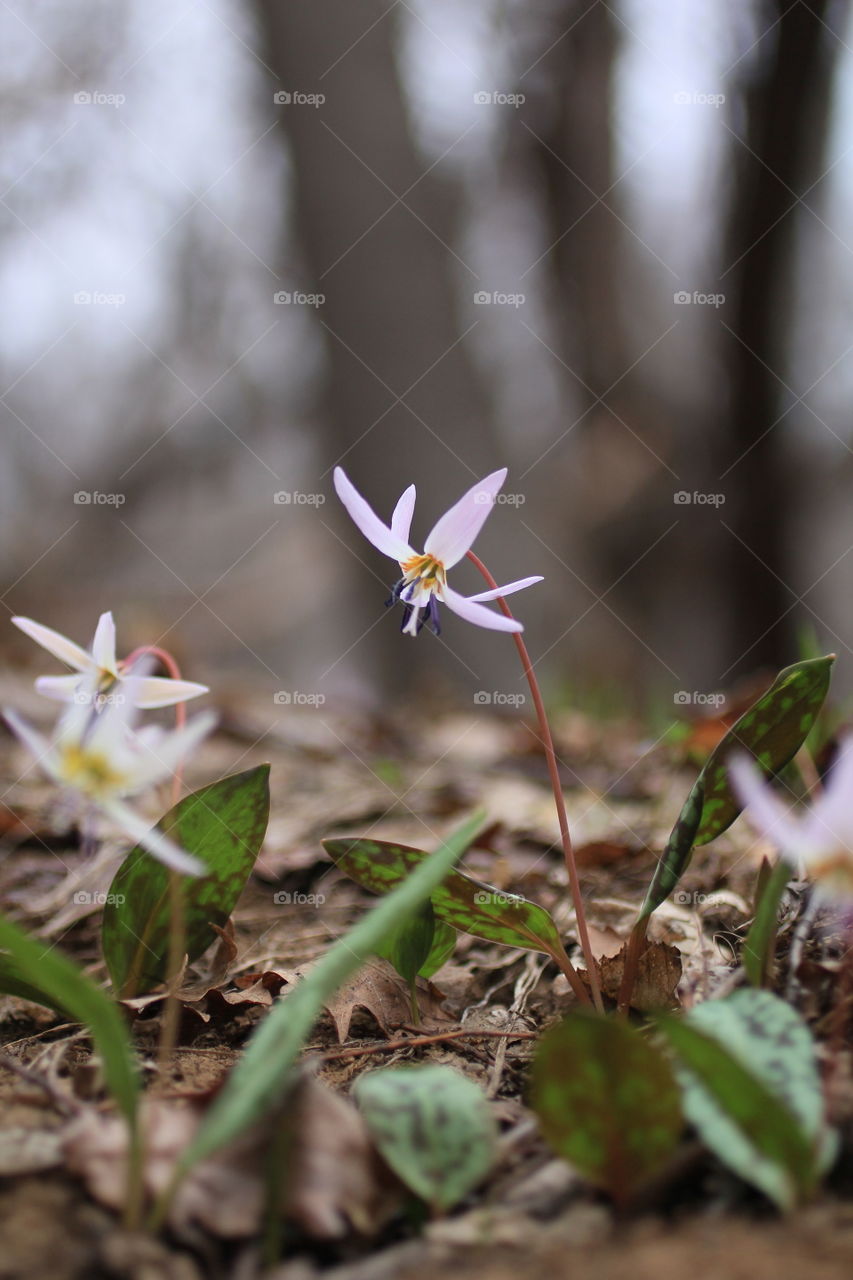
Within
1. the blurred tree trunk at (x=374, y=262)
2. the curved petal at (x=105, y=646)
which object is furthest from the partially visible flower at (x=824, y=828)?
the blurred tree trunk at (x=374, y=262)

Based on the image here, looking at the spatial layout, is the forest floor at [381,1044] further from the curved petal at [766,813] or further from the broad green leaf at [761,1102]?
the curved petal at [766,813]

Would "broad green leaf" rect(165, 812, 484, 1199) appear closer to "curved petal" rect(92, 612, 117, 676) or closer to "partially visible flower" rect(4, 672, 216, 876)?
"partially visible flower" rect(4, 672, 216, 876)

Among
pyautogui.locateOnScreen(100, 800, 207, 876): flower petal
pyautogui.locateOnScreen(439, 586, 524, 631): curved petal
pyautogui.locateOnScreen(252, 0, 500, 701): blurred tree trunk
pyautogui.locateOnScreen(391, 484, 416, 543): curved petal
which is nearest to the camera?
pyautogui.locateOnScreen(100, 800, 207, 876): flower petal

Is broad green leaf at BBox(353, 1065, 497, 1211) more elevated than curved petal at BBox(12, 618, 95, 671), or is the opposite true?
curved petal at BBox(12, 618, 95, 671)

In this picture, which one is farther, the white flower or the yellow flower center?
the yellow flower center

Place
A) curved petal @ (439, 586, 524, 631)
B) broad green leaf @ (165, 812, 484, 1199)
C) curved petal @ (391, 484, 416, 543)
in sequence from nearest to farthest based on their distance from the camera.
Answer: broad green leaf @ (165, 812, 484, 1199), curved petal @ (439, 586, 524, 631), curved petal @ (391, 484, 416, 543)

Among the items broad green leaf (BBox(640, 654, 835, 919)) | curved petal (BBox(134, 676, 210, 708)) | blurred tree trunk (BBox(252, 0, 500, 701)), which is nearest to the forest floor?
broad green leaf (BBox(640, 654, 835, 919))

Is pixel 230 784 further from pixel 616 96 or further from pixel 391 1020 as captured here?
pixel 616 96

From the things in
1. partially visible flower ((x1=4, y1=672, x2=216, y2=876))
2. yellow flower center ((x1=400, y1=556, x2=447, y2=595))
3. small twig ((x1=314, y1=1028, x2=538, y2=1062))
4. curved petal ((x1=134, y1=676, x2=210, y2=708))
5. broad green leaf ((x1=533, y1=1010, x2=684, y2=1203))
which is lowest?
small twig ((x1=314, y1=1028, x2=538, y2=1062))
